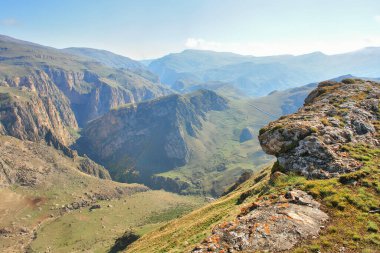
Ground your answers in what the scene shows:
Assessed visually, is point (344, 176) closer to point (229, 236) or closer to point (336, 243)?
point (336, 243)

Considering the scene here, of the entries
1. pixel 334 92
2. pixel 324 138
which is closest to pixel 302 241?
pixel 324 138

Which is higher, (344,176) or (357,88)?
(357,88)

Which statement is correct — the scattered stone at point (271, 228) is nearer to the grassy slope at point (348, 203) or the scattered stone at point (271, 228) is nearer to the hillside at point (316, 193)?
the hillside at point (316, 193)

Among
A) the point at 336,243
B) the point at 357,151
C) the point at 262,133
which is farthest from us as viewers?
the point at 262,133

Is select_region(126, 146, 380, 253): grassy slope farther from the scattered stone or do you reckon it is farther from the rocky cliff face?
the rocky cliff face

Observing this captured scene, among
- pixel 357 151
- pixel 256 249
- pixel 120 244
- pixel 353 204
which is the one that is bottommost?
pixel 120 244

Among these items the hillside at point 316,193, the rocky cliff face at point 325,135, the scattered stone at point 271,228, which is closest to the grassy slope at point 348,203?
the hillside at point 316,193

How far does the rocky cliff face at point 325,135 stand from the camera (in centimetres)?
3944

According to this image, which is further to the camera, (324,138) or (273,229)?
(324,138)

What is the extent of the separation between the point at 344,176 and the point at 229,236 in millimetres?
16778

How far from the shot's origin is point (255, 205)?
32.8 metres

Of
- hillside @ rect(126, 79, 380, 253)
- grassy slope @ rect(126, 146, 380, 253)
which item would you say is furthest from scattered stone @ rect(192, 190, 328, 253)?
grassy slope @ rect(126, 146, 380, 253)

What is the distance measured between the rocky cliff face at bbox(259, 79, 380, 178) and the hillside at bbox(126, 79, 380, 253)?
117 millimetres

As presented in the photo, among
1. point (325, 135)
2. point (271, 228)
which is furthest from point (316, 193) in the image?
point (325, 135)
